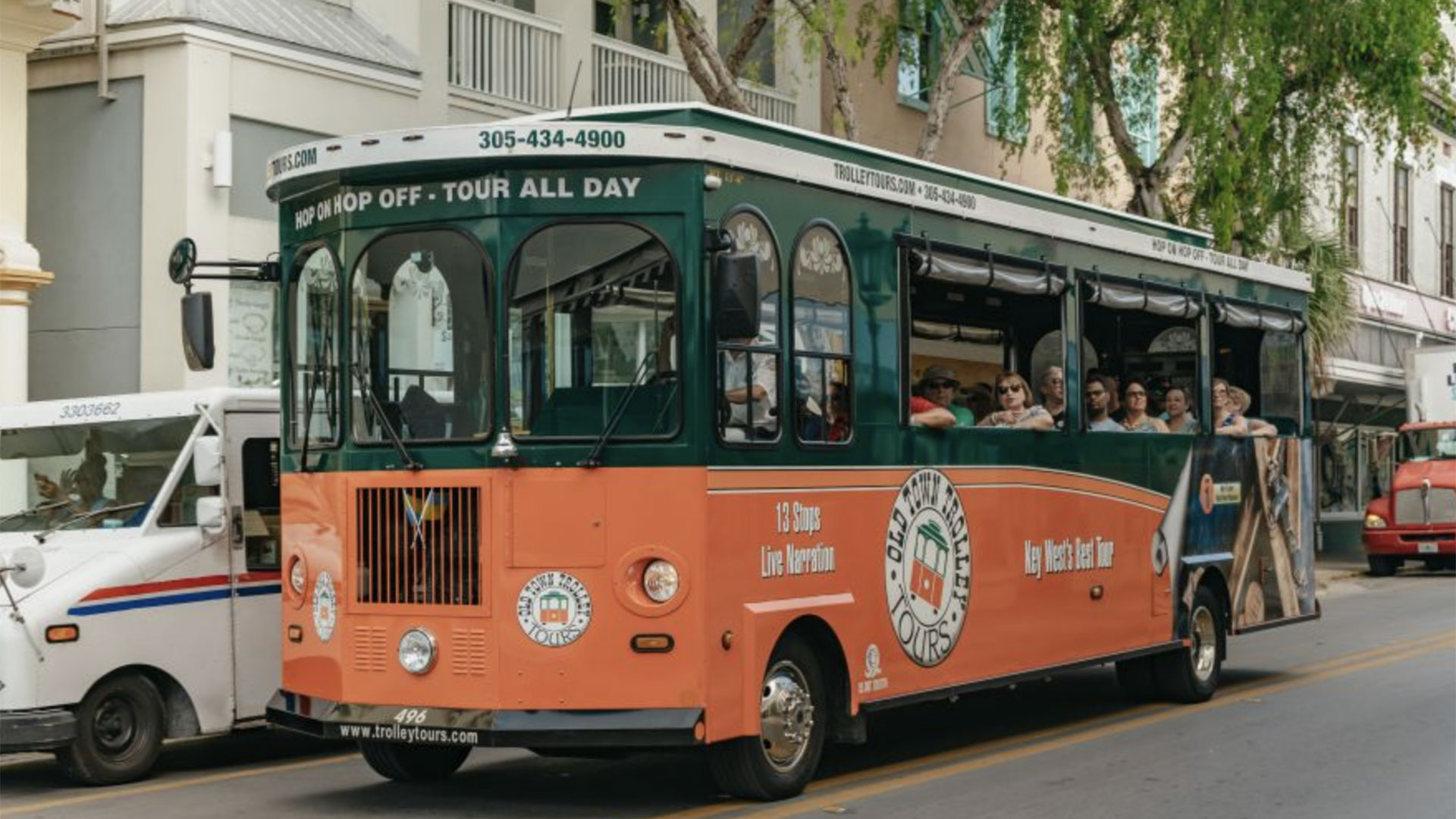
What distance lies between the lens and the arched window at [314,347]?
10320 millimetres

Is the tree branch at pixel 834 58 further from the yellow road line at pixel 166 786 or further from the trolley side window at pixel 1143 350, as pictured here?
the yellow road line at pixel 166 786

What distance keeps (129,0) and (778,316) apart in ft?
36.2

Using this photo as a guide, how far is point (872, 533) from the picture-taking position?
36.1 feet

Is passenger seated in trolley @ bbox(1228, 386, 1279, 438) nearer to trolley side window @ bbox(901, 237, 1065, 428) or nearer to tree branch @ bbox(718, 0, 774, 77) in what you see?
trolley side window @ bbox(901, 237, 1065, 428)

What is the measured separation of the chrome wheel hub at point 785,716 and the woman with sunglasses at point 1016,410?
2.84 meters

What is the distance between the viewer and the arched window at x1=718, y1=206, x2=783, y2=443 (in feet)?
32.4

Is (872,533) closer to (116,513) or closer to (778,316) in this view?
(778,316)

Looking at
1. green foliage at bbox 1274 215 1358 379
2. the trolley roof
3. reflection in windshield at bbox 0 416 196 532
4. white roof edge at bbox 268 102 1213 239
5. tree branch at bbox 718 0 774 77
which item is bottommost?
reflection in windshield at bbox 0 416 196 532

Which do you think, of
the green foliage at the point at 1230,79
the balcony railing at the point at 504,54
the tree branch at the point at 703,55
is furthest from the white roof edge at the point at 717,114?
the green foliage at the point at 1230,79

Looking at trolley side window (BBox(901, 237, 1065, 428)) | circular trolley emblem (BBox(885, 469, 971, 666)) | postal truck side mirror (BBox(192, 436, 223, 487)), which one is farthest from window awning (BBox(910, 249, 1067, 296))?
postal truck side mirror (BBox(192, 436, 223, 487))

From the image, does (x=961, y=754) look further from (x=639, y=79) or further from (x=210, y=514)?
(x=639, y=79)

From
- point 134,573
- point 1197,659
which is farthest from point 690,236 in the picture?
point 1197,659

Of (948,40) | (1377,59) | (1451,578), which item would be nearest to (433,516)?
(948,40)

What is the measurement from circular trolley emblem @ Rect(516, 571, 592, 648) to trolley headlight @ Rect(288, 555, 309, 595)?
1379 mm
